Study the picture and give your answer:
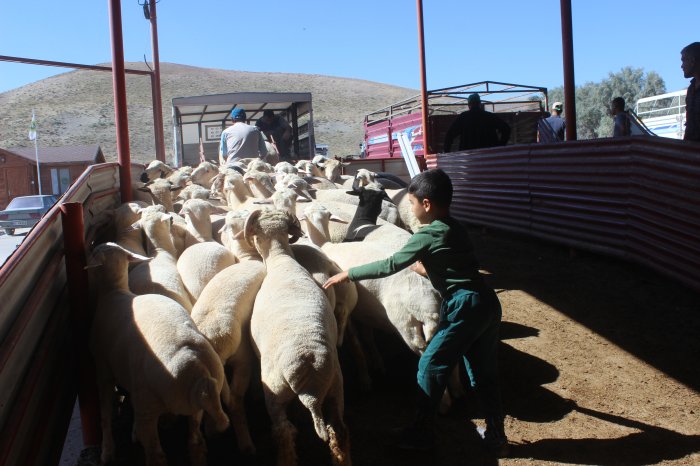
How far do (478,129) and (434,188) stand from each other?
7.43 meters

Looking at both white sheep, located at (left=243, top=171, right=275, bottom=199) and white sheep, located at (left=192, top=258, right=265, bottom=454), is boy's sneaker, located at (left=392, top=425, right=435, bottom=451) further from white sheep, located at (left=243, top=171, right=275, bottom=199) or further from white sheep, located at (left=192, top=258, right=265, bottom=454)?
white sheep, located at (left=243, top=171, right=275, bottom=199)

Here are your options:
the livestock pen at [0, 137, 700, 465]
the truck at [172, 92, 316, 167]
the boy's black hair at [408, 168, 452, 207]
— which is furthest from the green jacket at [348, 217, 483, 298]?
the truck at [172, 92, 316, 167]

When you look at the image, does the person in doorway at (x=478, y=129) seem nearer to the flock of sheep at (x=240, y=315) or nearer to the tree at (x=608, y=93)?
the flock of sheep at (x=240, y=315)

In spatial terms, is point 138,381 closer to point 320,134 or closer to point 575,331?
point 575,331

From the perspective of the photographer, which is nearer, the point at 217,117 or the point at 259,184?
the point at 259,184

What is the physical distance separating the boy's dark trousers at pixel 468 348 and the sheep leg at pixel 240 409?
1.09 m

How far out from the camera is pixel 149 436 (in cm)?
330

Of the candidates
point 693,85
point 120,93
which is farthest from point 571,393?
point 120,93

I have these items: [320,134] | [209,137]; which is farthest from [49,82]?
[209,137]

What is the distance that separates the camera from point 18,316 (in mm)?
2932

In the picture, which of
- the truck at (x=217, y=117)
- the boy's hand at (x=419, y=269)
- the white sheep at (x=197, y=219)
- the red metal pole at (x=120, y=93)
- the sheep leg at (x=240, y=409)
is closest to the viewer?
the sheep leg at (x=240, y=409)

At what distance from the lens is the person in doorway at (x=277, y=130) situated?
1287 cm

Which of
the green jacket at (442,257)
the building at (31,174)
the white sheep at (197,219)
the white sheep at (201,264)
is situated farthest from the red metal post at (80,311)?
the building at (31,174)

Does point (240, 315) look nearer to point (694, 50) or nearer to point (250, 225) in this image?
point (250, 225)
